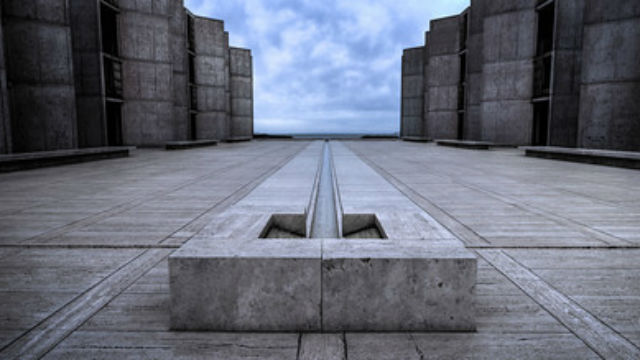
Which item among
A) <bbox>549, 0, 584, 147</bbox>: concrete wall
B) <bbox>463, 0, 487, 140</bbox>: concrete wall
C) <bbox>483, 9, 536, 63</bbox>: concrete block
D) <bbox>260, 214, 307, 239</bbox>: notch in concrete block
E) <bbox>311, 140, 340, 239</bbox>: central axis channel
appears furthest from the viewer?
<bbox>463, 0, 487, 140</bbox>: concrete wall

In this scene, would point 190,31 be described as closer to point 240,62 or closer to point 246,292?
point 240,62

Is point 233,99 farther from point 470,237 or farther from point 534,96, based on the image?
point 470,237

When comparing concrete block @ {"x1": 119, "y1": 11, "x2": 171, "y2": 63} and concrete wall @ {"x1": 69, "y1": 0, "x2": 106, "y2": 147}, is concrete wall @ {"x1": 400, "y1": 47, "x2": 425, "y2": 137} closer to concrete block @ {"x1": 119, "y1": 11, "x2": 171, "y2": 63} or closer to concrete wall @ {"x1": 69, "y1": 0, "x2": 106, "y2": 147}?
concrete block @ {"x1": 119, "y1": 11, "x2": 171, "y2": 63}

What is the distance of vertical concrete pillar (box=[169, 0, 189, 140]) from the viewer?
2827 centimetres

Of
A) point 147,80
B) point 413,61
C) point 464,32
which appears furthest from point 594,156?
point 413,61

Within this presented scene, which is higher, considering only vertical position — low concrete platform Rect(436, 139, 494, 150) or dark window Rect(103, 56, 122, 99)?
dark window Rect(103, 56, 122, 99)

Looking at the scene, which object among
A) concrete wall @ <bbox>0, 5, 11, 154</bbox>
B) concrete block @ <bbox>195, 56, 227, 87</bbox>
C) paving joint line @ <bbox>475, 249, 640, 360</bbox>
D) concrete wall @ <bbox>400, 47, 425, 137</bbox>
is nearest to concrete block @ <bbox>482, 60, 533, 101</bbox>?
concrete wall @ <bbox>400, 47, 425, 137</bbox>

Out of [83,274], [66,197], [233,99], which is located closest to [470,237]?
[83,274]

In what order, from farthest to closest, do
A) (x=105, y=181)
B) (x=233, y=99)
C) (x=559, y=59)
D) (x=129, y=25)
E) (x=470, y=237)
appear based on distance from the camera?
(x=233, y=99) < (x=129, y=25) < (x=559, y=59) < (x=105, y=181) < (x=470, y=237)

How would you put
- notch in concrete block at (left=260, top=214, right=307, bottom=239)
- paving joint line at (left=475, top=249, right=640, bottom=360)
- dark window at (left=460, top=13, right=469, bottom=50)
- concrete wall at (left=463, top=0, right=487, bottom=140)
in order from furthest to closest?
dark window at (left=460, top=13, right=469, bottom=50) → concrete wall at (left=463, top=0, right=487, bottom=140) → notch in concrete block at (left=260, top=214, right=307, bottom=239) → paving joint line at (left=475, top=249, right=640, bottom=360)

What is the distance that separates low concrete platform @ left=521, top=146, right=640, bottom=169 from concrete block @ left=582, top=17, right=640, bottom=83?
456 cm

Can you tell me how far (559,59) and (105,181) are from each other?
73.0 ft

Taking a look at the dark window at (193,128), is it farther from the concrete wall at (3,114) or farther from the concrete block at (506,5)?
the concrete block at (506,5)

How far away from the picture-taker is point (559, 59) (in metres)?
21.5
